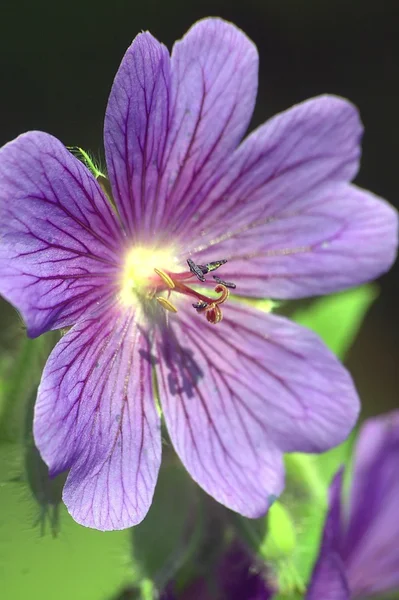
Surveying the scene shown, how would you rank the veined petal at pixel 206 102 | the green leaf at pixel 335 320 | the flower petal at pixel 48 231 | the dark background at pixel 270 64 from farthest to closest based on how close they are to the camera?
the dark background at pixel 270 64
the green leaf at pixel 335 320
the veined petal at pixel 206 102
the flower petal at pixel 48 231

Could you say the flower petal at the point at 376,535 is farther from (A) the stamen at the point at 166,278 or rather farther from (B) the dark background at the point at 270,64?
(B) the dark background at the point at 270,64

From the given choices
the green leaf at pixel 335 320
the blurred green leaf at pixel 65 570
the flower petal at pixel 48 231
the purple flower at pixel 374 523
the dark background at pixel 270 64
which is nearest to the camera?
the flower petal at pixel 48 231

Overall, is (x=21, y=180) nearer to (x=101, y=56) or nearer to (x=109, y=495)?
(x=109, y=495)

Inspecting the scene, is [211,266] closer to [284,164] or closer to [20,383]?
[284,164]

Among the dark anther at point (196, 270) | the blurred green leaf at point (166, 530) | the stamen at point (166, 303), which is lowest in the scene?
the blurred green leaf at point (166, 530)

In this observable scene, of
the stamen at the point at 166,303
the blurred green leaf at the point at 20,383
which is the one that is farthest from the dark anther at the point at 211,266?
the blurred green leaf at the point at 20,383

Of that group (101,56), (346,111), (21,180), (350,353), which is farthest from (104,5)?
(21,180)

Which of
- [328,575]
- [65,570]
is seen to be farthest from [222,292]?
[65,570]
